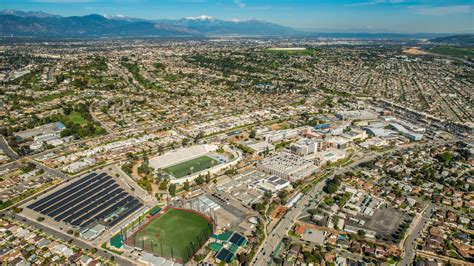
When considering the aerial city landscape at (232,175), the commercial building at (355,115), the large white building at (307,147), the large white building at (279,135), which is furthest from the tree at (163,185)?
the commercial building at (355,115)

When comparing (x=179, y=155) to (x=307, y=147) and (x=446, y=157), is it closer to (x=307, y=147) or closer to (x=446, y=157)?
(x=307, y=147)

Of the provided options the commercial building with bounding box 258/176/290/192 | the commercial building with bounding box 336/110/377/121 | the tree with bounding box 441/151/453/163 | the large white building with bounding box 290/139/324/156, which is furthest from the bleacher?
the tree with bounding box 441/151/453/163

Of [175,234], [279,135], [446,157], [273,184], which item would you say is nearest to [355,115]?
[279,135]

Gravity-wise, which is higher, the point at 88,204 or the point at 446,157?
the point at 446,157

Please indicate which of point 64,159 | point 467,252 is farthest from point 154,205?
point 467,252

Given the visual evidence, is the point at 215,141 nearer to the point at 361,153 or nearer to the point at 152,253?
the point at 361,153

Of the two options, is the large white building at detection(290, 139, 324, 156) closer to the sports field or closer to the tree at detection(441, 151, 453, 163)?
the sports field
